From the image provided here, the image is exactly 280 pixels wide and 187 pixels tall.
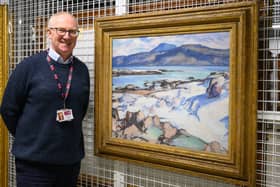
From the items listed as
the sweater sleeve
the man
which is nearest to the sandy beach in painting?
the man

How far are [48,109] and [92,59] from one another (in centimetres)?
49

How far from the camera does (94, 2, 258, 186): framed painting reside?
154 centimetres

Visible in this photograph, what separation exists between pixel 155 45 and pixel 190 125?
49cm

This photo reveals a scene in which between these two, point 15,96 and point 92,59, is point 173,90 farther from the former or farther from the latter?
point 15,96

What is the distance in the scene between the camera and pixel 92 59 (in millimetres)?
2178

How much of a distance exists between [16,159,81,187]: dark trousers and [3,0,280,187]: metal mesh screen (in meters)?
0.31

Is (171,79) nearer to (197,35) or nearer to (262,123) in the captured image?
(197,35)

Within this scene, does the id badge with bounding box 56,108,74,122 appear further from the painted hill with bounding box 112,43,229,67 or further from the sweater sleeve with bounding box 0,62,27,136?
the painted hill with bounding box 112,43,229,67

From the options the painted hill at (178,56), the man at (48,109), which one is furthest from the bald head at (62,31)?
the painted hill at (178,56)

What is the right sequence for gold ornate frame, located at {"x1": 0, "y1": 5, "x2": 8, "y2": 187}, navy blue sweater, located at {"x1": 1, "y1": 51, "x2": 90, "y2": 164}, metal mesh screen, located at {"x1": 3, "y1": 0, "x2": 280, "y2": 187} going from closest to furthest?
metal mesh screen, located at {"x1": 3, "y1": 0, "x2": 280, "y2": 187} < navy blue sweater, located at {"x1": 1, "y1": 51, "x2": 90, "y2": 164} < gold ornate frame, located at {"x1": 0, "y1": 5, "x2": 8, "y2": 187}

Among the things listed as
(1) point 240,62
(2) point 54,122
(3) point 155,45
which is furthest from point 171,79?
(2) point 54,122

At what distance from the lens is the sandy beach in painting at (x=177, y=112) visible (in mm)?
1637

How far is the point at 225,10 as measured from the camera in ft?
5.18

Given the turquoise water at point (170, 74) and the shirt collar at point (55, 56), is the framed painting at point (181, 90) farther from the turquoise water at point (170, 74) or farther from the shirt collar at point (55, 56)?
the shirt collar at point (55, 56)
